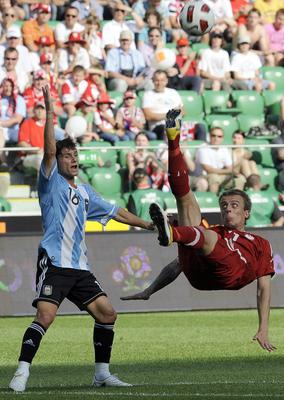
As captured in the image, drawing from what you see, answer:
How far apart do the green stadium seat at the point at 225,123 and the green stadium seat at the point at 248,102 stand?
0.83m

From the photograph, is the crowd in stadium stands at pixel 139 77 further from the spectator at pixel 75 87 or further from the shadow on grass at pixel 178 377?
the shadow on grass at pixel 178 377

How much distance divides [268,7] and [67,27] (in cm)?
520

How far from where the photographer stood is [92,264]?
1844cm

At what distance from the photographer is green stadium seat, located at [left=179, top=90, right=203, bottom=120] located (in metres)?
22.8

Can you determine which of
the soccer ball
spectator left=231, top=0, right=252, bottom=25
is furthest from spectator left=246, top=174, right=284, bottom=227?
spectator left=231, top=0, right=252, bottom=25

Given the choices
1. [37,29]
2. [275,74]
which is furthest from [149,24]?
[275,74]

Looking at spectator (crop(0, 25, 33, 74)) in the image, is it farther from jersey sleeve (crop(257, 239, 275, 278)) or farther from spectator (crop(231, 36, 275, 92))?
jersey sleeve (crop(257, 239, 275, 278))

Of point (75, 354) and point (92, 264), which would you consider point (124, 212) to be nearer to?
point (75, 354)

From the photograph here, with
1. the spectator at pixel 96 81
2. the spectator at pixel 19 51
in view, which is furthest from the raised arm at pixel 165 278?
the spectator at pixel 19 51

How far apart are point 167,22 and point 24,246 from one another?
26.4ft

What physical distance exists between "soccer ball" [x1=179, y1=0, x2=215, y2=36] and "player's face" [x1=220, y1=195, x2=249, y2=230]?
5886mm

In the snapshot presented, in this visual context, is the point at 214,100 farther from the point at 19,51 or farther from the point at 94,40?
the point at 19,51

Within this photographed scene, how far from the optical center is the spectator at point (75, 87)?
2147 centimetres

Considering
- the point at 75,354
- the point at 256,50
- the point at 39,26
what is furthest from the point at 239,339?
the point at 256,50
